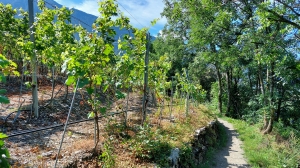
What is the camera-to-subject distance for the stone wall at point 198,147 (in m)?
5.07

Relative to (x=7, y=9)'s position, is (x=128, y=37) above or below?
below

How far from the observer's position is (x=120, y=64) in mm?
4672

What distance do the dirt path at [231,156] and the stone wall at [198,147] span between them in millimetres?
496

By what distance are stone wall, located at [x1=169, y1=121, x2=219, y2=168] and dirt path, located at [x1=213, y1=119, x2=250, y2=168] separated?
1.63 feet

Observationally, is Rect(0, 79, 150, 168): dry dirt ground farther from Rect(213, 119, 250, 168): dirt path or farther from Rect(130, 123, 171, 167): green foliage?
Rect(213, 119, 250, 168): dirt path

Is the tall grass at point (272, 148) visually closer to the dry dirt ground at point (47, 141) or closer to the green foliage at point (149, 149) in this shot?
the green foliage at point (149, 149)

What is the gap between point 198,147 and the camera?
7.01 metres

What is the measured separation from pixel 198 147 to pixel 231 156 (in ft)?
5.93

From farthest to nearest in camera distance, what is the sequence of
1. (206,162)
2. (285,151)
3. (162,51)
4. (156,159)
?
(162,51) < (285,151) < (206,162) < (156,159)

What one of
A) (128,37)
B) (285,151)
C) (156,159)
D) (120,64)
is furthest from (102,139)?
Result: (285,151)

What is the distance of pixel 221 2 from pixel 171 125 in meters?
5.53

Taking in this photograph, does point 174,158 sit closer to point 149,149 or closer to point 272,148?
point 149,149

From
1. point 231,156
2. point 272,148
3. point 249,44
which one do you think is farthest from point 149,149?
point 249,44

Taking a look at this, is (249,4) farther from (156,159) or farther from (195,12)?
(156,159)
